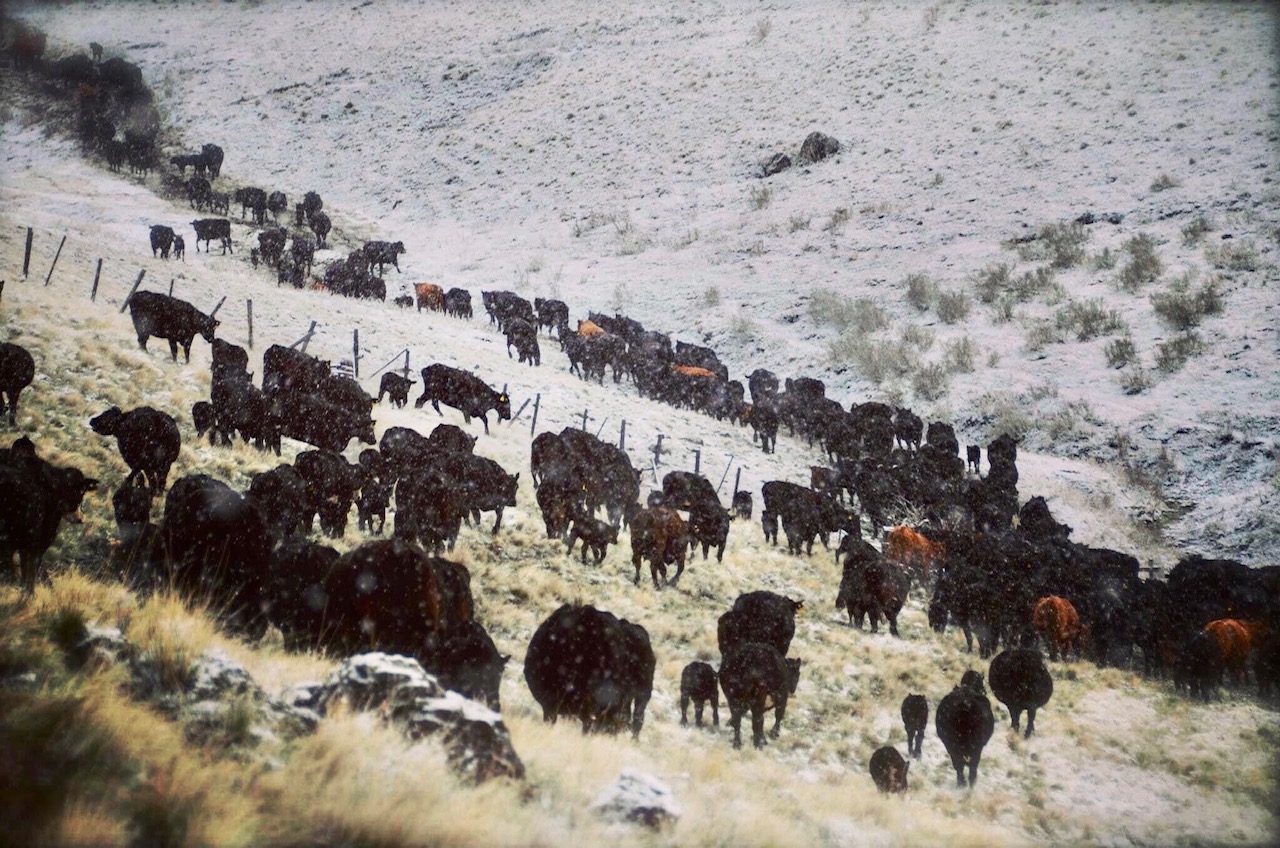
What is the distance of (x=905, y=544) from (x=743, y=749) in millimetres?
10495

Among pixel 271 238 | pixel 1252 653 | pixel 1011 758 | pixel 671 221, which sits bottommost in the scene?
pixel 1011 758

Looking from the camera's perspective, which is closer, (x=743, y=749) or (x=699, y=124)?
(x=743, y=749)

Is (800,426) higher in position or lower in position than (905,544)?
higher

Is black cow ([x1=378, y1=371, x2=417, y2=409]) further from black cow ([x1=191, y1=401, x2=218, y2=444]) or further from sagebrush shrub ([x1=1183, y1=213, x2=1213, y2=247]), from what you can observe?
sagebrush shrub ([x1=1183, y1=213, x2=1213, y2=247])

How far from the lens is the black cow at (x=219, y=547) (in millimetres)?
7152

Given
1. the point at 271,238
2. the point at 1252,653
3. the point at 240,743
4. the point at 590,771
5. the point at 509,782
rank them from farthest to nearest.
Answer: the point at 271,238 < the point at 1252,653 < the point at 590,771 < the point at 509,782 < the point at 240,743

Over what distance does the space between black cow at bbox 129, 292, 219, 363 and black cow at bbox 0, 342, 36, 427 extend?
5722 millimetres

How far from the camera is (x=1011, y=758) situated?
35.6 feet

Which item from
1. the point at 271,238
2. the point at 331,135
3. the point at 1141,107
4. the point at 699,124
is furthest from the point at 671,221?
the point at 331,135

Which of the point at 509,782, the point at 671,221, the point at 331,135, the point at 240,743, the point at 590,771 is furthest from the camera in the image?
the point at 331,135

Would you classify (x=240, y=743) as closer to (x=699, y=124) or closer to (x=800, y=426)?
(x=800, y=426)

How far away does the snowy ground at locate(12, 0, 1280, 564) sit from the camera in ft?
89.7

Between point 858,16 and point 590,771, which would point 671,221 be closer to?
point 858,16

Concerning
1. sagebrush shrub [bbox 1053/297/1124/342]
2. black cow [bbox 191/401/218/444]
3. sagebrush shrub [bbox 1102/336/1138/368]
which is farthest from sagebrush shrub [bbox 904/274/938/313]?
black cow [bbox 191/401/218/444]
